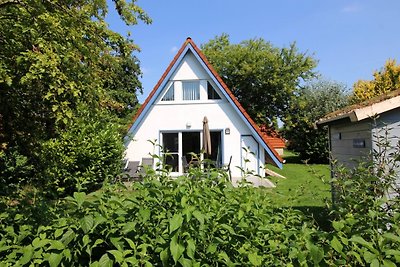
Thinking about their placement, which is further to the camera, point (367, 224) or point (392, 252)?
point (367, 224)

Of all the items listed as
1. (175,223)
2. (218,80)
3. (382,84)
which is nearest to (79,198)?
(175,223)

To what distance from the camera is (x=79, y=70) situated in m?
3.21

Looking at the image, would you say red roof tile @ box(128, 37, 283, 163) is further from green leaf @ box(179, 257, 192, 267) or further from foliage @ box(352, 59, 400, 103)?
green leaf @ box(179, 257, 192, 267)

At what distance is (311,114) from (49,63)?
26.1 meters

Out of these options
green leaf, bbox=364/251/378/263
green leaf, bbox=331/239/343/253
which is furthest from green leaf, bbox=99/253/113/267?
green leaf, bbox=364/251/378/263

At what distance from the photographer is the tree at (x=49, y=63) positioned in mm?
2791

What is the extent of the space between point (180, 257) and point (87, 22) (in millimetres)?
2676

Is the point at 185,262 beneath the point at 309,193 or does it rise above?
beneath

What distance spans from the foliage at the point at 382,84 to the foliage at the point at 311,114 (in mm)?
1260

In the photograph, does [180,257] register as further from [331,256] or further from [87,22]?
[87,22]

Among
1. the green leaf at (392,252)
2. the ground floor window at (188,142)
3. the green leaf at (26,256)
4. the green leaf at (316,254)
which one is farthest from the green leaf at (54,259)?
the ground floor window at (188,142)

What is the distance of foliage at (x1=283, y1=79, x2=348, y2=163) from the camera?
2466 cm

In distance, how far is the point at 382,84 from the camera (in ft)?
83.3

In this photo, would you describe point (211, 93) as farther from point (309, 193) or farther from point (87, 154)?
point (309, 193)
